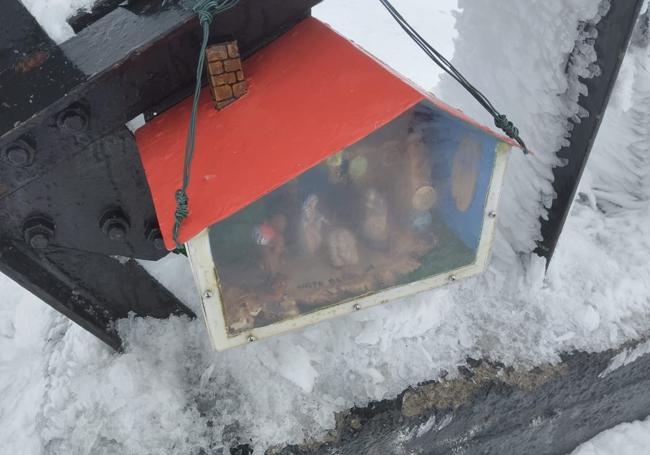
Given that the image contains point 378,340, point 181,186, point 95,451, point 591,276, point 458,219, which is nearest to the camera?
point 181,186

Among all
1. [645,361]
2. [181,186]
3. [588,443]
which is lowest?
[588,443]

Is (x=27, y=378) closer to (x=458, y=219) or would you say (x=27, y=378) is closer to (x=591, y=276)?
(x=458, y=219)

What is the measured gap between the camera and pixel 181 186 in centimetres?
100

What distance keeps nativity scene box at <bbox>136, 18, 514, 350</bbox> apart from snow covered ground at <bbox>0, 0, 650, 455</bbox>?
299 mm

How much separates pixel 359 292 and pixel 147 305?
681 mm

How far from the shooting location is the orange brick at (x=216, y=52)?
106 centimetres

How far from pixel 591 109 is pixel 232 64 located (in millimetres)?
844

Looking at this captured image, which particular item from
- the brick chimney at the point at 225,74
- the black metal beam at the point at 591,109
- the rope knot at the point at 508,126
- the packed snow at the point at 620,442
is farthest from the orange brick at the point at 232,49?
the packed snow at the point at 620,442

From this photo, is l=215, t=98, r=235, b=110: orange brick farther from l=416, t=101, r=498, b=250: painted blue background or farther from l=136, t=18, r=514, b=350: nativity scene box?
l=416, t=101, r=498, b=250: painted blue background

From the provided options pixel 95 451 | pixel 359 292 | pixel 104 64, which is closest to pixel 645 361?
pixel 359 292

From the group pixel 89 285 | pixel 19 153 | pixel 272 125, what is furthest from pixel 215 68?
→ pixel 89 285

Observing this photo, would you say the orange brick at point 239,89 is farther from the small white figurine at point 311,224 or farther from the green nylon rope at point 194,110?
the small white figurine at point 311,224

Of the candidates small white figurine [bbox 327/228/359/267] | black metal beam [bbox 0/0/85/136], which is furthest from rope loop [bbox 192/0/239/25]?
small white figurine [bbox 327/228/359/267]

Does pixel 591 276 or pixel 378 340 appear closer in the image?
pixel 378 340
